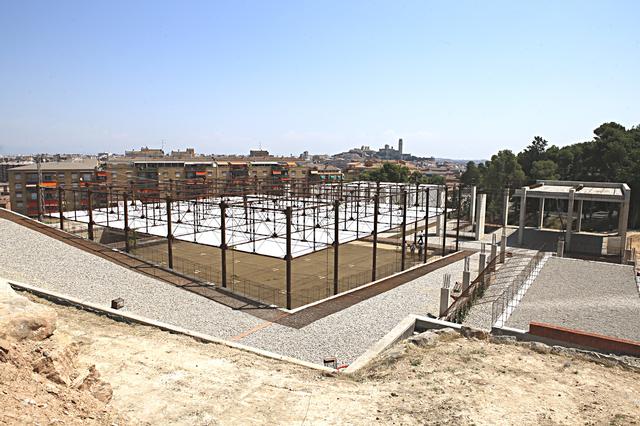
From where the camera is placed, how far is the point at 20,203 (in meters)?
55.4

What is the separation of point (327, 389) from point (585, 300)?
499 inches

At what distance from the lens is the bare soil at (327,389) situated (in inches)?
301

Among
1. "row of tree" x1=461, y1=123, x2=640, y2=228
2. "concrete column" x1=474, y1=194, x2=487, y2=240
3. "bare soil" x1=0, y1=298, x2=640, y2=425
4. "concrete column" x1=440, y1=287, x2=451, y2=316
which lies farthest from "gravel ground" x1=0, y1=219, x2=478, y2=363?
"row of tree" x1=461, y1=123, x2=640, y2=228

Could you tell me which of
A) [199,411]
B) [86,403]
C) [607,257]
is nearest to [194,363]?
[199,411]

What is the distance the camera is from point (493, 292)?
62.1 ft

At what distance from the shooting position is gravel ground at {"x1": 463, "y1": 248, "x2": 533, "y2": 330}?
15.5m

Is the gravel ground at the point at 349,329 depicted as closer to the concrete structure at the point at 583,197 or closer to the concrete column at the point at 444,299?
the concrete column at the point at 444,299

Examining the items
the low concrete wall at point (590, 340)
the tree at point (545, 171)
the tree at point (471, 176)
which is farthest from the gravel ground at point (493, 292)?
the tree at point (471, 176)

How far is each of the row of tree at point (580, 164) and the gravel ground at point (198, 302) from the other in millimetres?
28033

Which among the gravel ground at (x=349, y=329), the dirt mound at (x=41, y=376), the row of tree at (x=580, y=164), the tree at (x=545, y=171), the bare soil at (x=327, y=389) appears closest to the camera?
the dirt mound at (x=41, y=376)

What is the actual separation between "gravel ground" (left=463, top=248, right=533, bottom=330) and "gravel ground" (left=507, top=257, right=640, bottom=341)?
44.0 inches

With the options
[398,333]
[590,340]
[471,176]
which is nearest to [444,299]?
[398,333]

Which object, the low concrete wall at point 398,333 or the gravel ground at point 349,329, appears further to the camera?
the gravel ground at point 349,329

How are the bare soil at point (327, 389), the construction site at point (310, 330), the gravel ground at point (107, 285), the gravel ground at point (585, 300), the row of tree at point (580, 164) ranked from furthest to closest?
1. the row of tree at point (580, 164)
2. the gravel ground at point (107, 285)
3. the gravel ground at point (585, 300)
4. the construction site at point (310, 330)
5. the bare soil at point (327, 389)
